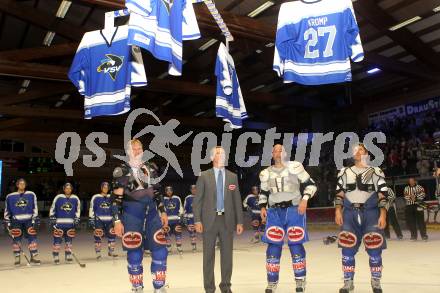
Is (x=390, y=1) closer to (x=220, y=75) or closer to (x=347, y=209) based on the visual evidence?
(x=220, y=75)

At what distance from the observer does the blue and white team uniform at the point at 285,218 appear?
583cm

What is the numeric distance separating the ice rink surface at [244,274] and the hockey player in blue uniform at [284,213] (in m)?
0.65

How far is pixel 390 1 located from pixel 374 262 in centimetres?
1140

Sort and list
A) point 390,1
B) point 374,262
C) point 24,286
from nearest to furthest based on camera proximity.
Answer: point 374,262 → point 24,286 → point 390,1

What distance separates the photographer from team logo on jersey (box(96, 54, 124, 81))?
8070 millimetres

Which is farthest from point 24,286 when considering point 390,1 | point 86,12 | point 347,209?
point 390,1

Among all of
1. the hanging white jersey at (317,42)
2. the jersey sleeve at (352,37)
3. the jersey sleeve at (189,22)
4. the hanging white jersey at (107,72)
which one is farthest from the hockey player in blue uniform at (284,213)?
the hanging white jersey at (107,72)

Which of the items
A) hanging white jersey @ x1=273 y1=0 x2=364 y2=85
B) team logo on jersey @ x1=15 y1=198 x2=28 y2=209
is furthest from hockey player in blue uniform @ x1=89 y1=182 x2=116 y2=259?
hanging white jersey @ x1=273 y1=0 x2=364 y2=85

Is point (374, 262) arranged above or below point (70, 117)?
below

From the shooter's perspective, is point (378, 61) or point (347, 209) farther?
point (378, 61)

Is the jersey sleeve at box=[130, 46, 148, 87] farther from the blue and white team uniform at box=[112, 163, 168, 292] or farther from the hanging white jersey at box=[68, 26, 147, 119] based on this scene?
the blue and white team uniform at box=[112, 163, 168, 292]

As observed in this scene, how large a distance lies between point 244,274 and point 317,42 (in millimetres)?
4236

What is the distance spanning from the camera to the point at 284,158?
6.18 meters

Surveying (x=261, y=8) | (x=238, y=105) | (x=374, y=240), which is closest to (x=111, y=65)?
(x=238, y=105)
